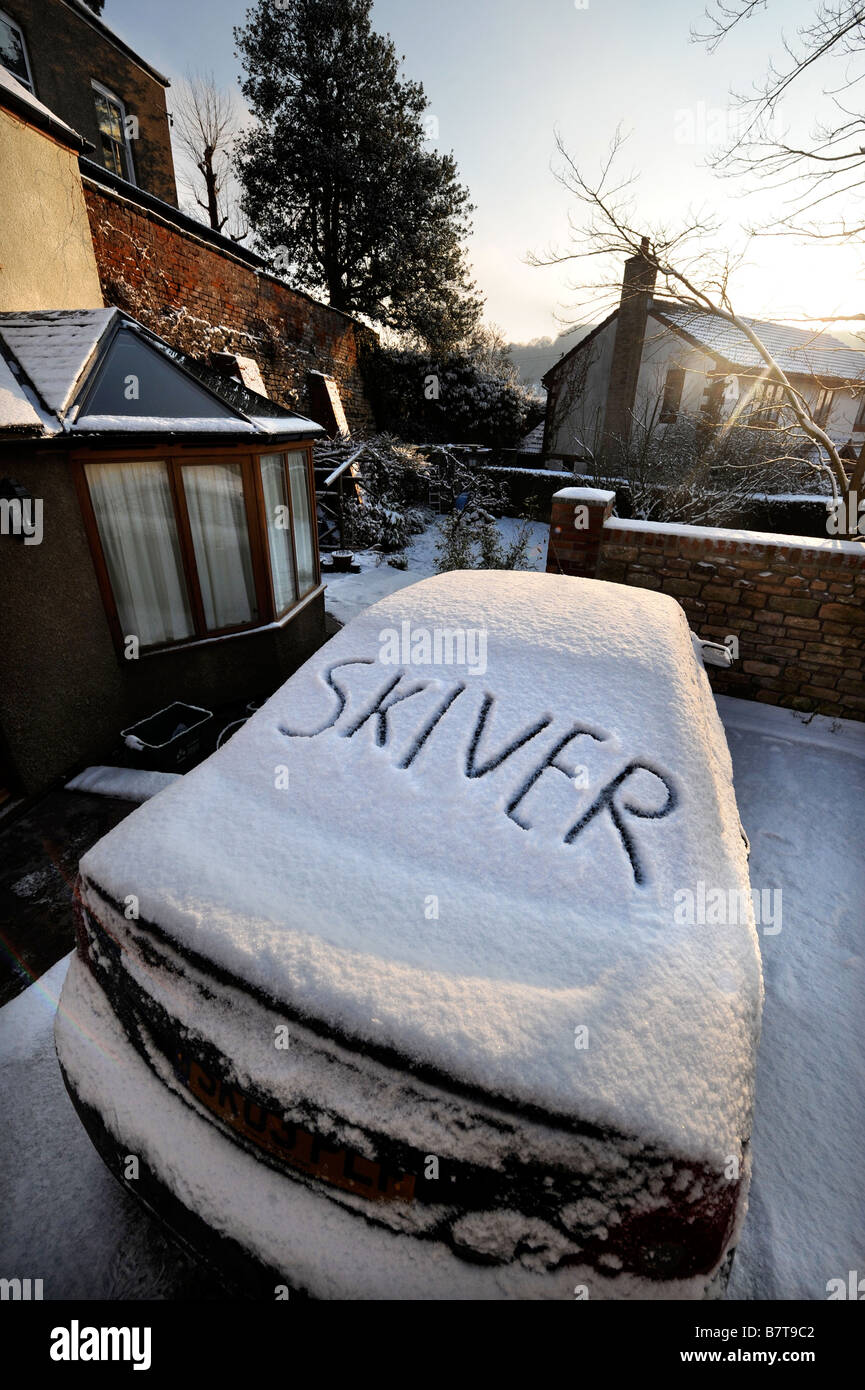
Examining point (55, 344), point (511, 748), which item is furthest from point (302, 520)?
point (511, 748)

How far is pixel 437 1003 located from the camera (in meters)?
1.18

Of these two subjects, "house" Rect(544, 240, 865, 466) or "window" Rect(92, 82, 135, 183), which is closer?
"window" Rect(92, 82, 135, 183)

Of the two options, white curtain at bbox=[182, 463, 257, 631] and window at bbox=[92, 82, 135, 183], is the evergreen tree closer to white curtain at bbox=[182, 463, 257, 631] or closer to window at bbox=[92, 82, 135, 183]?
window at bbox=[92, 82, 135, 183]

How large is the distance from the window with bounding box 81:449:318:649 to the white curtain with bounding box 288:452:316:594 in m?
0.03

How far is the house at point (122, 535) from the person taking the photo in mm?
3578

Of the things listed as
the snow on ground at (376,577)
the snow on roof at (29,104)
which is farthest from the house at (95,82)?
the snow on ground at (376,577)

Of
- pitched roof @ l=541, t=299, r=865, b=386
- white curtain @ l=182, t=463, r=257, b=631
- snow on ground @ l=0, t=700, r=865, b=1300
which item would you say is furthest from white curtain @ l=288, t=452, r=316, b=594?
pitched roof @ l=541, t=299, r=865, b=386

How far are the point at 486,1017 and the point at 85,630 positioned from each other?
397cm

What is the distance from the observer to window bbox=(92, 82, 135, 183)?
11.9 m

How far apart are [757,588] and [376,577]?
6116mm

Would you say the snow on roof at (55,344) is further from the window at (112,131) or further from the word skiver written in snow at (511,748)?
the window at (112,131)

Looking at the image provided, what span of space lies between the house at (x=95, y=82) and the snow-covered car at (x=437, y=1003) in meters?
15.1

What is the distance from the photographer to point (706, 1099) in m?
1.07
